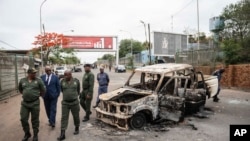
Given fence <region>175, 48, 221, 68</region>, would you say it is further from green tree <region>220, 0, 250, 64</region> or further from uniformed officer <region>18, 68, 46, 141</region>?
uniformed officer <region>18, 68, 46, 141</region>

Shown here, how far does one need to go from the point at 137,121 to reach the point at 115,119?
0.59 metres

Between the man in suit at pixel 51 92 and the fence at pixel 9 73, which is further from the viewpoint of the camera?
the fence at pixel 9 73

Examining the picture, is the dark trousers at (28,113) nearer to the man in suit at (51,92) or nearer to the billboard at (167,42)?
the man in suit at (51,92)

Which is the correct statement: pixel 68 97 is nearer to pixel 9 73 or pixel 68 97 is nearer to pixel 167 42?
pixel 9 73

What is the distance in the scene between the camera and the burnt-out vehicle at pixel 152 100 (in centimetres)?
845

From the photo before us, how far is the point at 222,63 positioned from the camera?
75.3 feet

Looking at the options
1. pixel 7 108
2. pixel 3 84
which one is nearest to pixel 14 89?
pixel 3 84

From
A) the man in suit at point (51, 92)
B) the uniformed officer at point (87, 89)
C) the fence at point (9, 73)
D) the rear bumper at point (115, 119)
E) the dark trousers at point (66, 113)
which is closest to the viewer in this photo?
the dark trousers at point (66, 113)

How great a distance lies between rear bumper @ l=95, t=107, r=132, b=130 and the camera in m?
8.31

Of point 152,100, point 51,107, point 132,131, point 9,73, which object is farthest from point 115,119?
point 9,73

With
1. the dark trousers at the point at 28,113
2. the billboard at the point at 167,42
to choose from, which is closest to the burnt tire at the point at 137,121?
the dark trousers at the point at 28,113

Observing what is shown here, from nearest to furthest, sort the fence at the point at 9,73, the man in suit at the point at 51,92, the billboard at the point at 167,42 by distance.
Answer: the man in suit at the point at 51,92 → the fence at the point at 9,73 → the billboard at the point at 167,42

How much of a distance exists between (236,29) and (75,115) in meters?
25.2

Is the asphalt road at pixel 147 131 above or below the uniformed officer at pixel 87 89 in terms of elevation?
below
